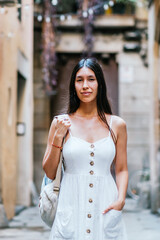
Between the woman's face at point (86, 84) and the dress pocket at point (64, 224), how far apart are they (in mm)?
664

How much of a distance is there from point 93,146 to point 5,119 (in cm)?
666

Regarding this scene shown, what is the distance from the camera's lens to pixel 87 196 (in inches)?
110

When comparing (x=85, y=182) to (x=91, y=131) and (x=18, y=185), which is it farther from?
(x=18, y=185)

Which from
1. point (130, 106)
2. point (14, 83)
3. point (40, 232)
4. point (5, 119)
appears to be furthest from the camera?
point (130, 106)

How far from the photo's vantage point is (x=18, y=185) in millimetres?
11930

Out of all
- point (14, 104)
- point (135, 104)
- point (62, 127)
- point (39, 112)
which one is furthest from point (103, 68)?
point (62, 127)

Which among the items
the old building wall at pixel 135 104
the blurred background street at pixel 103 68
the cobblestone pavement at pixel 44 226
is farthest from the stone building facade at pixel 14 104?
the old building wall at pixel 135 104

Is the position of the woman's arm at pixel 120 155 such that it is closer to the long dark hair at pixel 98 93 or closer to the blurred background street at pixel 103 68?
the long dark hair at pixel 98 93

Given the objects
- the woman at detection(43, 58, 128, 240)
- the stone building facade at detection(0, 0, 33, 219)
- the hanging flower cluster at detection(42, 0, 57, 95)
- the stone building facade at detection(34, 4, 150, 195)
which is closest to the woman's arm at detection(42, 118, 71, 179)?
the woman at detection(43, 58, 128, 240)

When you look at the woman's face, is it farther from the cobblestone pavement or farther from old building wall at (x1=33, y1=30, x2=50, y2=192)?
old building wall at (x1=33, y1=30, x2=50, y2=192)

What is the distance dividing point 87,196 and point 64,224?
0.20m

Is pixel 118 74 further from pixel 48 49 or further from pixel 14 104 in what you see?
pixel 14 104

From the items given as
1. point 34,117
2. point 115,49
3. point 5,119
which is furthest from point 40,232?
point 115,49

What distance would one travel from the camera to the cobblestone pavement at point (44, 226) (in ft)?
24.4
